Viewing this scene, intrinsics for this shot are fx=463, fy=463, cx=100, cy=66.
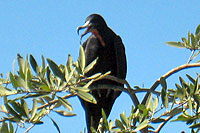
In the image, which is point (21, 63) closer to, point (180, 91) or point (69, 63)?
point (69, 63)

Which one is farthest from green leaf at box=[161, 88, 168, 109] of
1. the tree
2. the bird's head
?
the bird's head

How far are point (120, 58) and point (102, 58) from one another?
0.16 metres

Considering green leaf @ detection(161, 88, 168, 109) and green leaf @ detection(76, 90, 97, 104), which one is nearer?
green leaf @ detection(76, 90, 97, 104)

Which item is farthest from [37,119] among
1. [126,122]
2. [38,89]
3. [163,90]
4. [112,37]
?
[112,37]

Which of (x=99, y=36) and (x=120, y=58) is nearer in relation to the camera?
(x=120, y=58)

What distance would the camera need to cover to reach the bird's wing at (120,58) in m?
4.01

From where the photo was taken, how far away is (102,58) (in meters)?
4.13

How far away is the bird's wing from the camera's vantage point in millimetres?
4008

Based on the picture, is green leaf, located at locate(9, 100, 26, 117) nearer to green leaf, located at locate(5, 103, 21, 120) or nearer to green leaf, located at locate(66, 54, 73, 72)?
green leaf, located at locate(5, 103, 21, 120)

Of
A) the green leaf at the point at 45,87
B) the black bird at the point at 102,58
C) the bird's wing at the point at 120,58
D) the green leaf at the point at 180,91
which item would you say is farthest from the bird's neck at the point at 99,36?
the green leaf at the point at 45,87

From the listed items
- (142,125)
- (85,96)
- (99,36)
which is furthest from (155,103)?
(99,36)

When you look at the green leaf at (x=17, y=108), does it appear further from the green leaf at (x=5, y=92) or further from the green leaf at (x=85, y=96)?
the green leaf at (x=85, y=96)

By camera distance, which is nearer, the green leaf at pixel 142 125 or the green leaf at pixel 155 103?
the green leaf at pixel 142 125

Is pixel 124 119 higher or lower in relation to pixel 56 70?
lower
